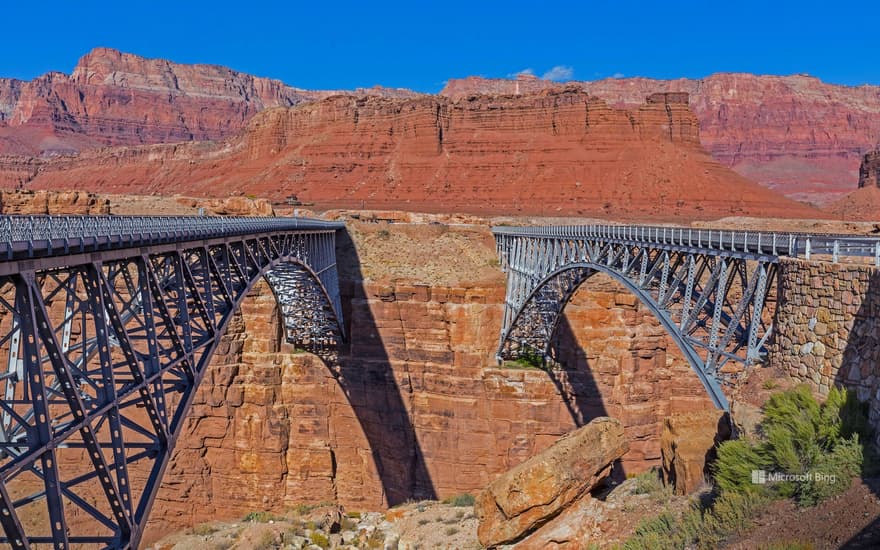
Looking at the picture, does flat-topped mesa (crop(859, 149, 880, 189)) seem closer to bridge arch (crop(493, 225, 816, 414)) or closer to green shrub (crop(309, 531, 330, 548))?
bridge arch (crop(493, 225, 816, 414))

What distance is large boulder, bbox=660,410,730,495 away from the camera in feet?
45.3

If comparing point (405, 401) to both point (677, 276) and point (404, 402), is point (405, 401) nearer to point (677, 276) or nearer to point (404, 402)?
point (404, 402)

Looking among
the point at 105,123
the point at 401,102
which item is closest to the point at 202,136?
the point at 105,123

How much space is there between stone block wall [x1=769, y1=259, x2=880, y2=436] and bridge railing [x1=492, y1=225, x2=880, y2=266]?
397 millimetres

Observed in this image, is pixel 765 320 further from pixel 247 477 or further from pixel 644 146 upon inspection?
pixel 644 146

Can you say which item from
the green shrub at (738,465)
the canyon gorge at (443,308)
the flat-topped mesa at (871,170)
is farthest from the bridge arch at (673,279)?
the flat-topped mesa at (871,170)

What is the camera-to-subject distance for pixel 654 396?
3450 cm

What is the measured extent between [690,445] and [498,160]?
7566 cm

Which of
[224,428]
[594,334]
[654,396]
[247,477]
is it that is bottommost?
[247,477]

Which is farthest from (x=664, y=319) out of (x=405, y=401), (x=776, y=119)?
(x=776, y=119)

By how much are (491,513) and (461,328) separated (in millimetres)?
23238

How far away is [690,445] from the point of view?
1417 centimetres

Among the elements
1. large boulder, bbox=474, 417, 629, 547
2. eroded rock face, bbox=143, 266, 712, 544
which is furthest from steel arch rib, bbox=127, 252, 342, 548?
eroded rock face, bbox=143, 266, 712, 544

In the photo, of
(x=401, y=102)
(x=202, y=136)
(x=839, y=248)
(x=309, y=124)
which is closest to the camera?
(x=839, y=248)
